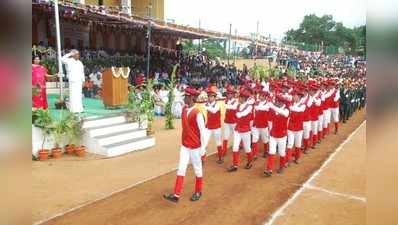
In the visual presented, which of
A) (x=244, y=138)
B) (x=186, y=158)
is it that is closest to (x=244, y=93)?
(x=244, y=138)

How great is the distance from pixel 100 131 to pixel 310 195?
17.8ft

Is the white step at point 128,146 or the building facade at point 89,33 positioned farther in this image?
the building facade at point 89,33

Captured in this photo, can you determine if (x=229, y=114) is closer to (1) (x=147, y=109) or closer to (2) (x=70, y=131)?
(1) (x=147, y=109)

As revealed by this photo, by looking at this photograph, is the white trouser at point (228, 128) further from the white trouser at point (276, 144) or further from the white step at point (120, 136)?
the white step at point (120, 136)

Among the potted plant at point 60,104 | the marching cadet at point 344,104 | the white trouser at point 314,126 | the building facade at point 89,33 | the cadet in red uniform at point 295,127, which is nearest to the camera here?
the cadet in red uniform at point 295,127

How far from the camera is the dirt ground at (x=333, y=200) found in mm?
5922

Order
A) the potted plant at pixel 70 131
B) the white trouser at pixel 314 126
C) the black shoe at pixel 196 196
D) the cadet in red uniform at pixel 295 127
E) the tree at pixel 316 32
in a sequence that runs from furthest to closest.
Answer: the tree at pixel 316 32 → the white trouser at pixel 314 126 → the potted plant at pixel 70 131 → the cadet in red uniform at pixel 295 127 → the black shoe at pixel 196 196

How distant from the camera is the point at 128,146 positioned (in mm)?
10352

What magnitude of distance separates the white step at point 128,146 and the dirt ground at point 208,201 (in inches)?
29.3

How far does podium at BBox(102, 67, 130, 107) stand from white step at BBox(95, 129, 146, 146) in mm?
1008

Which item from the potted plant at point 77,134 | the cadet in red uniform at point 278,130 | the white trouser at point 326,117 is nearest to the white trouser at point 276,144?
the cadet in red uniform at point 278,130

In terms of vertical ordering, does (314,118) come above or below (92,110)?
below

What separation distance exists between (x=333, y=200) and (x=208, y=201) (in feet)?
6.60

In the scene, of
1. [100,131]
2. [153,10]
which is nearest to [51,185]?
[100,131]
